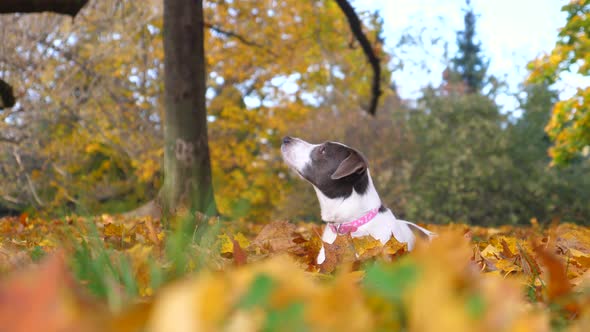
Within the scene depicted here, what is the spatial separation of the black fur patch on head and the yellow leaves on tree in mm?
5694

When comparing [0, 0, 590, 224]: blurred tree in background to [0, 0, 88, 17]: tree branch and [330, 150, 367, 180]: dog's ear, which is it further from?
[330, 150, 367, 180]: dog's ear

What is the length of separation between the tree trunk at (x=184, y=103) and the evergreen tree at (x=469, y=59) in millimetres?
38432

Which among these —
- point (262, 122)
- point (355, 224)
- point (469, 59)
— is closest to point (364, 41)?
point (355, 224)

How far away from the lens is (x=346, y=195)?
3930 millimetres

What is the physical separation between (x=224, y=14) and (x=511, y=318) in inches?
556

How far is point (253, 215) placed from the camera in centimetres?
1922

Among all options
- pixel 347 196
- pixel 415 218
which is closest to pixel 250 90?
pixel 415 218

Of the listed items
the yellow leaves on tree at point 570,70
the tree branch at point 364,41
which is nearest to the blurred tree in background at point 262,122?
the yellow leaves on tree at point 570,70

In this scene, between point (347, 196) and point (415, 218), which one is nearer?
point (347, 196)

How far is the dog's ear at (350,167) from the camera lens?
12.6 feet

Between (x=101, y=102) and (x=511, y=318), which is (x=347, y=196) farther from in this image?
(x=101, y=102)

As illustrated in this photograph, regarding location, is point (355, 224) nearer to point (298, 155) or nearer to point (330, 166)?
point (330, 166)

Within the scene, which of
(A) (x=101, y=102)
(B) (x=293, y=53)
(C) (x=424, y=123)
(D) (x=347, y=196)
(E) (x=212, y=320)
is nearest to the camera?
(E) (x=212, y=320)

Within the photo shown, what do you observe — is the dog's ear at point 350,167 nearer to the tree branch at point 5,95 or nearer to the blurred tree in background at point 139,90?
the tree branch at point 5,95
